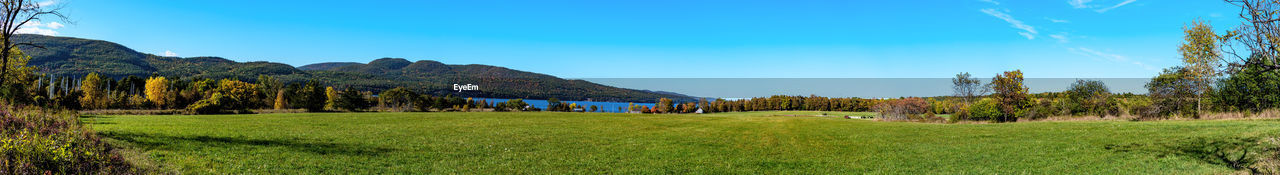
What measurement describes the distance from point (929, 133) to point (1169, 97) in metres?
27.8

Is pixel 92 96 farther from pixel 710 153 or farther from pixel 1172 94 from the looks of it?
pixel 1172 94

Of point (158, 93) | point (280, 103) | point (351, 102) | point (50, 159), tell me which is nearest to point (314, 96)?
point (280, 103)

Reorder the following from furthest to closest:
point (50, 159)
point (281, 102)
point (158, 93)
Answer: point (158, 93) → point (281, 102) → point (50, 159)

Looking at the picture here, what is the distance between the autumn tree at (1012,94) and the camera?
43.0m

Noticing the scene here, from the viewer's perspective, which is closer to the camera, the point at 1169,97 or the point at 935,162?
the point at 935,162

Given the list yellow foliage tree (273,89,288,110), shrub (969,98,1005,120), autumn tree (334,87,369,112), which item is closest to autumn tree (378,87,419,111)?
autumn tree (334,87,369,112)

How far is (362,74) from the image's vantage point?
14712 cm

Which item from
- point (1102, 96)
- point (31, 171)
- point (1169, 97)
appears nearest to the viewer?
point (31, 171)

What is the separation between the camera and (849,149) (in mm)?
14633

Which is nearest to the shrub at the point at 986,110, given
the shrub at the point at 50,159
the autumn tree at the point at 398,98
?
the shrub at the point at 50,159

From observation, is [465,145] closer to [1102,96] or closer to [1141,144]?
[1141,144]

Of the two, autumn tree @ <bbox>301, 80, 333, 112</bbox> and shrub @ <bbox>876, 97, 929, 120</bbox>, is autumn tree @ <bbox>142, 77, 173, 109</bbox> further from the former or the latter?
shrub @ <bbox>876, 97, 929, 120</bbox>

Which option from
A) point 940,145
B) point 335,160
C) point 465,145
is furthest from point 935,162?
point 335,160

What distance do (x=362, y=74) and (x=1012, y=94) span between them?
153121mm
